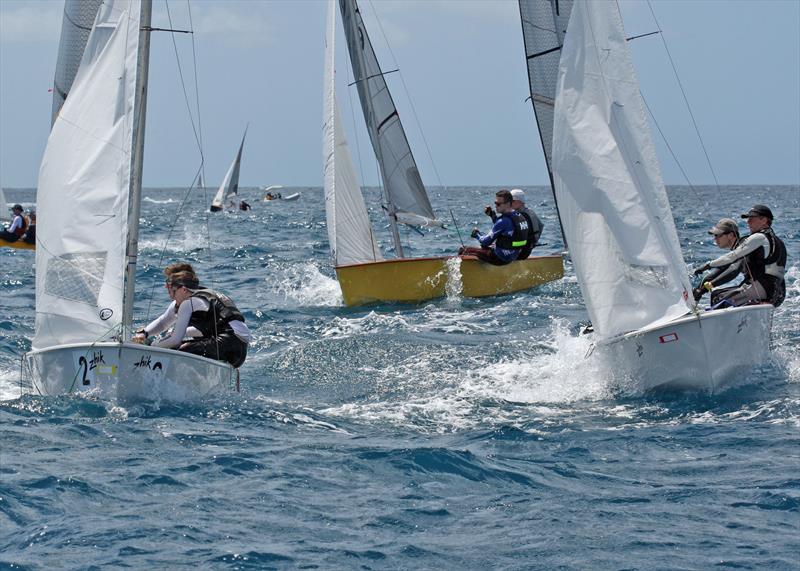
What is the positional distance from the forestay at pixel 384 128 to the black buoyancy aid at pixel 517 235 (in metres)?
1.96

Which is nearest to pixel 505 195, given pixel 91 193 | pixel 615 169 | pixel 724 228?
pixel 724 228

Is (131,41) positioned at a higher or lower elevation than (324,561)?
higher

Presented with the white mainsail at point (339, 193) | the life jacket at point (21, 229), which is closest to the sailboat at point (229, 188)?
the life jacket at point (21, 229)

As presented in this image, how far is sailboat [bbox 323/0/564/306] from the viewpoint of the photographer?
1414cm

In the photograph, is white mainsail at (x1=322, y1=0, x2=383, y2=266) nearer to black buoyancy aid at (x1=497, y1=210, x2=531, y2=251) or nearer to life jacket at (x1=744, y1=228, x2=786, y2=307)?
black buoyancy aid at (x1=497, y1=210, x2=531, y2=251)

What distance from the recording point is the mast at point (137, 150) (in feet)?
28.1

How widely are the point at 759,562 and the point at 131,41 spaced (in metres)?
5.82

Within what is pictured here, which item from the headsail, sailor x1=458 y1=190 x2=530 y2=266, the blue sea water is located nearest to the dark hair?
sailor x1=458 y1=190 x2=530 y2=266

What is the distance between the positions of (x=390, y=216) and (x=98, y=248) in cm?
809

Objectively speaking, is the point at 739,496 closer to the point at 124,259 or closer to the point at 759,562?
the point at 759,562

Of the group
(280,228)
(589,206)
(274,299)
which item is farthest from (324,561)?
(280,228)

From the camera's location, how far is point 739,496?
582cm

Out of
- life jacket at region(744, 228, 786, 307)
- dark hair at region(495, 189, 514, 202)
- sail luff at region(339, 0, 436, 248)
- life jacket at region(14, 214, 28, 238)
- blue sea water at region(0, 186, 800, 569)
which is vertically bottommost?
blue sea water at region(0, 186, 800, 569)

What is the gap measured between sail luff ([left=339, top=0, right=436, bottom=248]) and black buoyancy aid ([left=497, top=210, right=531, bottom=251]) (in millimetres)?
2040
